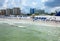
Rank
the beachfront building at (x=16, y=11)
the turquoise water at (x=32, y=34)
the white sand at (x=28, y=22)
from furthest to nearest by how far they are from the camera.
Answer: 1. the beachfront building at (x=16, y=11)
2. the white sand at (x=28, y=22)
3. the turquoise water at (x=32, y=34)

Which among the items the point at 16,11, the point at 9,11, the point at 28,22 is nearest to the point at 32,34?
Answer: the point at 28,22

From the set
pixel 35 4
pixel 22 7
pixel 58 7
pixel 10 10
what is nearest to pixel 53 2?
pixel 58 7

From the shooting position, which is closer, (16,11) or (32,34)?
(32,34)

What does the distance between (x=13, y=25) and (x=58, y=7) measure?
1696 mm

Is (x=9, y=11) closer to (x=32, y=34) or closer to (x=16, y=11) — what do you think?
(x=16, y=11)

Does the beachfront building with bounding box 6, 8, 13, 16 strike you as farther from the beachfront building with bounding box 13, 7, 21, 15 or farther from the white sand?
the white sand

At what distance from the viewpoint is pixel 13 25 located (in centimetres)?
535

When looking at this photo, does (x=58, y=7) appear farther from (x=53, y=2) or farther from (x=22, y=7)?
(x=22, y=7)

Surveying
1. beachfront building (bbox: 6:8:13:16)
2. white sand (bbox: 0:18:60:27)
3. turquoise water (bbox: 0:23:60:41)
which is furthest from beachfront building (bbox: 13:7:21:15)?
turquoise water (bbox: 0:23:60:41)

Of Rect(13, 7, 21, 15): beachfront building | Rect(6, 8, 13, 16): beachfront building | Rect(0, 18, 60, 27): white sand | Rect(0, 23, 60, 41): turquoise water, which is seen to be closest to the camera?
Rect(0, 23, 60, 41): turquoise water

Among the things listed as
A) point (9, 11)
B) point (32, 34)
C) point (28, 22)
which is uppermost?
point (9, 11)

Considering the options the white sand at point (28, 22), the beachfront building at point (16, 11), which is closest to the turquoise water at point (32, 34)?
the white sand at point (28, 22)

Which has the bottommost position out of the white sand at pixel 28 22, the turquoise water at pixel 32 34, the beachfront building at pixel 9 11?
the turquoise water at pixel 32 34

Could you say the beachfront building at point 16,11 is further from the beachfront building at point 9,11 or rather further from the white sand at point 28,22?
the white sand at point 28,22
